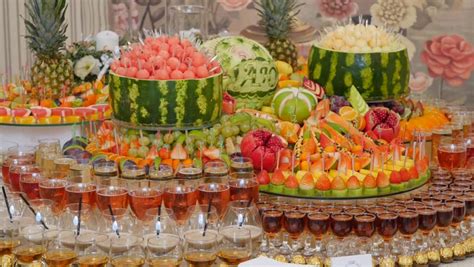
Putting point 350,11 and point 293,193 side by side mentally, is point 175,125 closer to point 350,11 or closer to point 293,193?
point 293,193

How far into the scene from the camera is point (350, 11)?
658 cm

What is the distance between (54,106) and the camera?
430 cm

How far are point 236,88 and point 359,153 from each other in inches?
36.8

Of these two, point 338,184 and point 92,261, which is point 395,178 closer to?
point 338,184

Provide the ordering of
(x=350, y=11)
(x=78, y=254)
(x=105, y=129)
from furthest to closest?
(x=350, y=11) → (x=105, y=129) → (x=78, y=254)

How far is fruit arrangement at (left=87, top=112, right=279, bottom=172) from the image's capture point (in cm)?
337

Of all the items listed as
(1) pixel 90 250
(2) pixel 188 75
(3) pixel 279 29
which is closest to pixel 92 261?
(1) pixel 90 250

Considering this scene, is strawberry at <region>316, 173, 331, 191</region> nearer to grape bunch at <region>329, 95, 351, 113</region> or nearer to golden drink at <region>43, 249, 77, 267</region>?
grape bunch at <region>329, 95, 351, 113</region>

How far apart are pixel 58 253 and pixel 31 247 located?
10 cm

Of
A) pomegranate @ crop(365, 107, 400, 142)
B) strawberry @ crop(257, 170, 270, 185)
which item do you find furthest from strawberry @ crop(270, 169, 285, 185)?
pomegranate @ crop(365, 107, 400, 142)

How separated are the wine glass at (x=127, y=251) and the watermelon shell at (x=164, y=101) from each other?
2.91 ft

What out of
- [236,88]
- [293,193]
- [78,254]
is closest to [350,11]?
[236,88]

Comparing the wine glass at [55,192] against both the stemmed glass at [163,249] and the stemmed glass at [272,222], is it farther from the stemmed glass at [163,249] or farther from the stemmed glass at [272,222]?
the stemmed glass at [272,222]

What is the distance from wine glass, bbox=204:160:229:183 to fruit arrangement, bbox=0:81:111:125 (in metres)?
1.10
